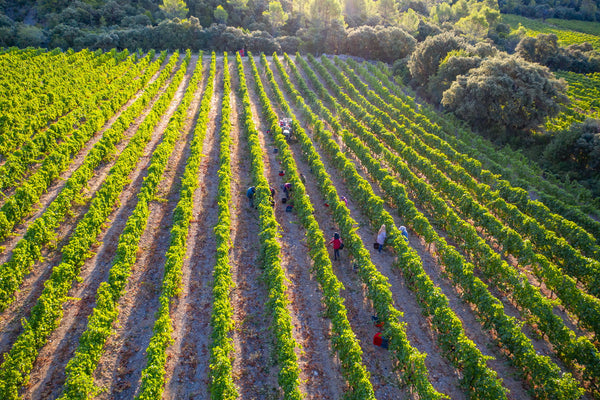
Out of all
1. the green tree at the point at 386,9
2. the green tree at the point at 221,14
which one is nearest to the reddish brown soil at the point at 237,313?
the green tree at the point at 221,14

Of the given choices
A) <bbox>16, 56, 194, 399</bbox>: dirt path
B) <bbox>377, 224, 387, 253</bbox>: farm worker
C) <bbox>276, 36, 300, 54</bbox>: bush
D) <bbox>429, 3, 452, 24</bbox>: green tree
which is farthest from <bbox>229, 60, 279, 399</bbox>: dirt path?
<bbox>429, 3, 452, 24</bbox>: green tree

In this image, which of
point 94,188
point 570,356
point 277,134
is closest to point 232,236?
point 94,188

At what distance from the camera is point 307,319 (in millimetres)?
14656

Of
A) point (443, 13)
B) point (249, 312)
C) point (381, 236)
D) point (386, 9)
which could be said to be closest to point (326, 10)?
point (386, 9)

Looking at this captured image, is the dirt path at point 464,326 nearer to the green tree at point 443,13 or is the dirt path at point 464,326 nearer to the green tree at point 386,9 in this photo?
the green tree at point 386,9

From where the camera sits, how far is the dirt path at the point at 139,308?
1213 cm

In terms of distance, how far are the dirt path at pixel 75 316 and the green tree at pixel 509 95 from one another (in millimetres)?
31208

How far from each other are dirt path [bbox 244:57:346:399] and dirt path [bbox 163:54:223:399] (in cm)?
357

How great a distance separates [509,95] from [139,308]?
34.8 meters

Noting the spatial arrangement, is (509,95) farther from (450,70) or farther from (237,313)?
(237,313)

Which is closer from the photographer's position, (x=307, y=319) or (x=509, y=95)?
(x=307, y=319)

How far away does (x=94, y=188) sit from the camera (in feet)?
71.8

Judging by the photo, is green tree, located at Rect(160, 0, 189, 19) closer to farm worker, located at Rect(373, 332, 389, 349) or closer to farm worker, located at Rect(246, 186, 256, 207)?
farm worker, located at Rect(246, 186, 256, 207)

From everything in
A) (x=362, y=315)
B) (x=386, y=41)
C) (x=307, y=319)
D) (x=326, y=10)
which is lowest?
(x=362, y=315)
